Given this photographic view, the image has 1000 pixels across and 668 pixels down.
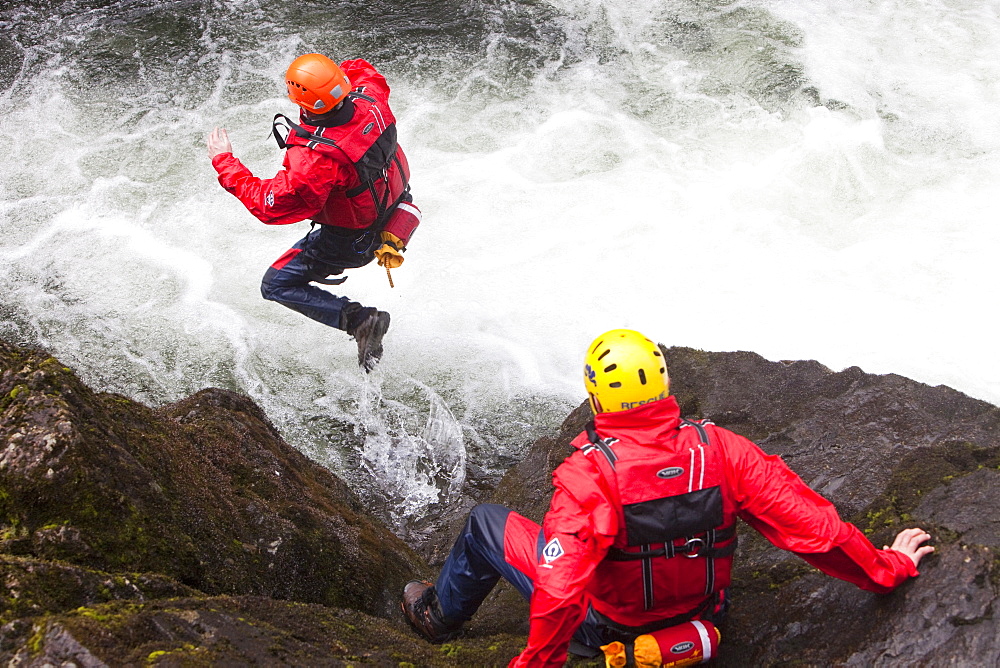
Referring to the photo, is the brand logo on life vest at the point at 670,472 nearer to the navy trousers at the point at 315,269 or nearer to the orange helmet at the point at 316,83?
Answer: the orange helmet at the point at 316,83

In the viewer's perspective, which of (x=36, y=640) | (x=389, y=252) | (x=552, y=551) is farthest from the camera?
(x=389, y=252)

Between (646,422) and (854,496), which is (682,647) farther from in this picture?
(854,496)

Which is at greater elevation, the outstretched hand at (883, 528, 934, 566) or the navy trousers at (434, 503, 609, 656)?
the outstretched hand at (883, 528, 934, 566)

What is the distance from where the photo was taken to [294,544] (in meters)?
4.17

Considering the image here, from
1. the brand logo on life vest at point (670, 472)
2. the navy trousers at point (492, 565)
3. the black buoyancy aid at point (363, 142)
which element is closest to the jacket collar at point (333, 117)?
the black buoyancy aid at point (363, 142)

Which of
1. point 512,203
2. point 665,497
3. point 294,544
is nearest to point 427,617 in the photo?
point 294,544

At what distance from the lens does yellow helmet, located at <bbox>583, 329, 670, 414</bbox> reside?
10.9ft

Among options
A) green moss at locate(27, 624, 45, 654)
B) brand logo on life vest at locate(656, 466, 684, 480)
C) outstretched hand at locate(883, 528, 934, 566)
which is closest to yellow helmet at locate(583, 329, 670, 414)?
brand logo on life vest at locate(656, 466, 684, 480)

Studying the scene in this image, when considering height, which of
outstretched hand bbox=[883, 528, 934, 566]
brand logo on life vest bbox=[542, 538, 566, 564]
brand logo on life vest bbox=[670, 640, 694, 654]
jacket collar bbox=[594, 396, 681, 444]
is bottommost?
brand logo on life vest bbox=[670, 640, 694, 654]

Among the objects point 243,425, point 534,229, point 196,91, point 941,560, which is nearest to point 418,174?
point 534,229

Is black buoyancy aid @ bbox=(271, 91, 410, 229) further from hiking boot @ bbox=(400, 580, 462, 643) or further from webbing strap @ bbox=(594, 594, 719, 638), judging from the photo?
webbing strap @ bbox=(594, 594, 719, 638)

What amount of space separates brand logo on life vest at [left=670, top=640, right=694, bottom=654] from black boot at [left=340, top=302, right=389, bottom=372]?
4.15 m

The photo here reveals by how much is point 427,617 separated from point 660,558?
1.44m

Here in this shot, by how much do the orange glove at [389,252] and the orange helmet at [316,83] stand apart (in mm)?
1273
